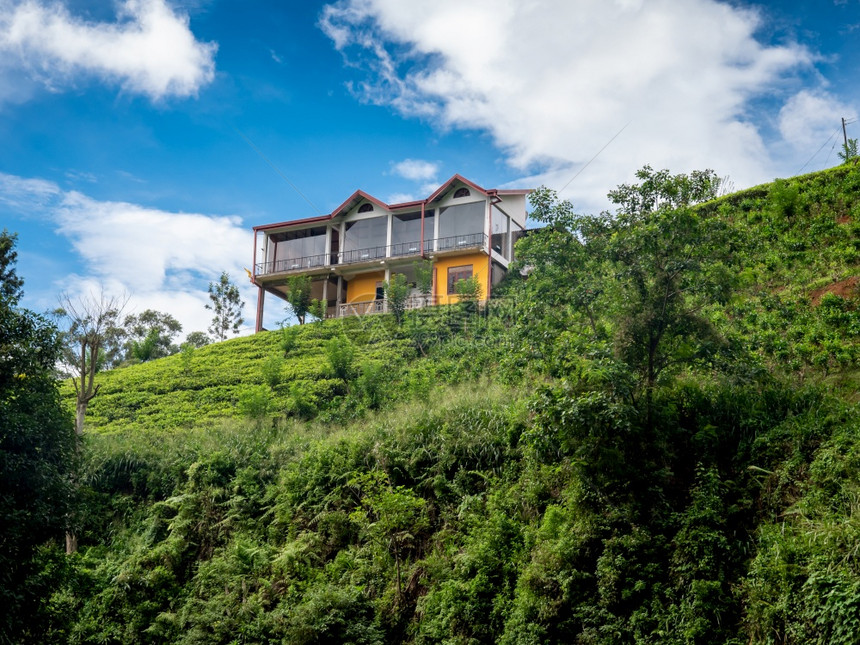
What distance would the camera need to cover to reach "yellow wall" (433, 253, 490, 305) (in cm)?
3347

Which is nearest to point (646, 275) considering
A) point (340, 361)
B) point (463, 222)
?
point (340, 361)

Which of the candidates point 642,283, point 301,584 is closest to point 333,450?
point 301,584

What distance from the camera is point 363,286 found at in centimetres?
3788

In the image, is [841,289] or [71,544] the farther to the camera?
[71,544]

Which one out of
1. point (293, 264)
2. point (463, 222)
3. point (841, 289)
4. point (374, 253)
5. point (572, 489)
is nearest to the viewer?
point (572, 489)

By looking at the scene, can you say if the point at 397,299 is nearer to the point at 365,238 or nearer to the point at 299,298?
the point at 299,298

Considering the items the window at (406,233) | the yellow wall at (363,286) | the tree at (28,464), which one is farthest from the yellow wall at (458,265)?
the tree at (28,464)

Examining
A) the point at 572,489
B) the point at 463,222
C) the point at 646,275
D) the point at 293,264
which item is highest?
the point at 463,222

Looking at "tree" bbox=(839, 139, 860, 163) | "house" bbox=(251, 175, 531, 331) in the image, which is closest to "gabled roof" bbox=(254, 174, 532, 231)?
"house" bbox=(251, 175, 531, 331)

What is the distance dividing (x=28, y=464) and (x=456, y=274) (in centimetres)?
2395

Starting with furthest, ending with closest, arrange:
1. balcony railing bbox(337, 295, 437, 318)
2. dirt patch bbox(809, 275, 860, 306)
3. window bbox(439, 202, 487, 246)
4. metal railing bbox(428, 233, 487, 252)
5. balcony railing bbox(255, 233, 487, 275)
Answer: window bbox(439, 202, 487, 246)
balcony railing bbox(255, 233, 487, 275)
metal railing bbox(428, 233, 487, 252)
balcony railing bbox(337, 295, 437, 318)
dirt patch bbox(809, 275, 860, 306)

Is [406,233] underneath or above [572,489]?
above

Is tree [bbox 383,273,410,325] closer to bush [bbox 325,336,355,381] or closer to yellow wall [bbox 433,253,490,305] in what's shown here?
yellow wall [bbox 433,253,490,305]

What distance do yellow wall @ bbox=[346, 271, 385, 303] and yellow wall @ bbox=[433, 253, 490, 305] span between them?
3.67 metres
